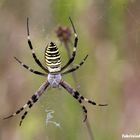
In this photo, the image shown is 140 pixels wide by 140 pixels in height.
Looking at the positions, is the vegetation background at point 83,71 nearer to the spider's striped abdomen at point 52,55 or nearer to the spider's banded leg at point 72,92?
the spider's banded leg at point 72,92

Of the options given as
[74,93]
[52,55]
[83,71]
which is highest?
[52,55]

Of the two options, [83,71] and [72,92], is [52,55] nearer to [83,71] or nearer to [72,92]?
[72,92]

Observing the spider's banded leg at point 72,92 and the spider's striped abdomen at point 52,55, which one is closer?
the spider's striped abdomen at point 52,55

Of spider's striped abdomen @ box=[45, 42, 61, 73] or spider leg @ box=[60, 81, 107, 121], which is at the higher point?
spider's striped abdomen @ box=[45, 42, 61, 73]

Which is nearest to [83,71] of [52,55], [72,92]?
[72,92]

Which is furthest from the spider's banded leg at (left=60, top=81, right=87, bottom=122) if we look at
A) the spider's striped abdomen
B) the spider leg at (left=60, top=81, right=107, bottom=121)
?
the spider's striped abdomen

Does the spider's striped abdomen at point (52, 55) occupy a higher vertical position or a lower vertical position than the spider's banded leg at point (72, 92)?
higher

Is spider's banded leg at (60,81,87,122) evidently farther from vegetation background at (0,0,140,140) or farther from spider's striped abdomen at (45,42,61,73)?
spider's striped abdomen at (45,42,61,73)

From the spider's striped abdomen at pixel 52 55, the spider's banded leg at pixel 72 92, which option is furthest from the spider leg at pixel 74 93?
the spider's striped abdomen at pixel 52 55
